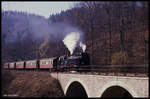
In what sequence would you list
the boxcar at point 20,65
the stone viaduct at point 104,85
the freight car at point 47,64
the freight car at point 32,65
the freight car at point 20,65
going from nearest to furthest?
the stone viaduct at point 104,85 < the freight car at point 47,64 < the freight car at point 32,65 < the freight car at point 20,65 < the boxcar at point 20,65

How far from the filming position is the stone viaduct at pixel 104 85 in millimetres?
13195

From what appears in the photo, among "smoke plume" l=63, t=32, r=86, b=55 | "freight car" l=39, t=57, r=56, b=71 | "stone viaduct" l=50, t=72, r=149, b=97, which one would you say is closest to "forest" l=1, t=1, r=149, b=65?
"smoke plume" l=63, t=32, r=86, b=55

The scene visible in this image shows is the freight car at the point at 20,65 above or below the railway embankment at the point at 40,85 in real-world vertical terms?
above

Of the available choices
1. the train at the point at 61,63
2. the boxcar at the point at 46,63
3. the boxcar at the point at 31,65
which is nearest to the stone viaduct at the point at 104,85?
the train at the point at 61,63

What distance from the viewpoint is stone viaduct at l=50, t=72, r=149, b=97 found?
43.3 ft

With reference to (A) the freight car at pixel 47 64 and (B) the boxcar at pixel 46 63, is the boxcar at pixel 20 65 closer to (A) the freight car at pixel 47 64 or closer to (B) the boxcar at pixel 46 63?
(A) the freight car at pixel 47 64

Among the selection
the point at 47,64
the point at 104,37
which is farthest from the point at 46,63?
the point at 104,37

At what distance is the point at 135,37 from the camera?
35.2 meters

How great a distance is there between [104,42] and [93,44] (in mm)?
2536

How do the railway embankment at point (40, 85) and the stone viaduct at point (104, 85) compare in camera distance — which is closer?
the stone viaduct at point (104, 85)

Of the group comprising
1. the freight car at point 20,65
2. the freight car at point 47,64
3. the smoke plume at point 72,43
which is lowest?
the freight car at point 20,65

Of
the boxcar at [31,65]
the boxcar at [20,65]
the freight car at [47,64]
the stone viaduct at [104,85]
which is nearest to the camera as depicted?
the stone viaduct at [104,85]

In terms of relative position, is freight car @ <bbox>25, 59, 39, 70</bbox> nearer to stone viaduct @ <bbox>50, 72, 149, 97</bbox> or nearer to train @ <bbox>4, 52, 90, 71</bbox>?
train @ <bbox>4, 52, 90, 71</bbox>

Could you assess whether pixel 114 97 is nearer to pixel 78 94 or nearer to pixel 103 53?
pixel 78 94
